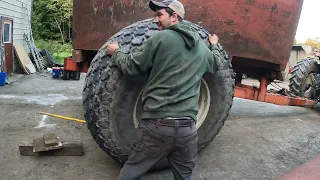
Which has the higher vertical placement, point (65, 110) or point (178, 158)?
point (178, 158)

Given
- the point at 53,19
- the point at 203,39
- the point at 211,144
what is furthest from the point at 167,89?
the point at 53,19

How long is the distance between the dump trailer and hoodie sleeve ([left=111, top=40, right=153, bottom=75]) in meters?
0.20

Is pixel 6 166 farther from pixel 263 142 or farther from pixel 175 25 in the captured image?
pixel 263 142

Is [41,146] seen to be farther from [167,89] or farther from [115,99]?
[167,89]

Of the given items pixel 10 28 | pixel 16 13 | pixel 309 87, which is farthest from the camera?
pixel 16 13

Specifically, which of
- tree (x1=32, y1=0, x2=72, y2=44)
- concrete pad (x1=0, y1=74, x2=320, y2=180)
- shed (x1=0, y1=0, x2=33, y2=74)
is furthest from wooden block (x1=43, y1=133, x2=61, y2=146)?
tree (x1=32, y1=0, x2=72, y2=44)

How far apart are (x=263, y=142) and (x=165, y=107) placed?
2957mm

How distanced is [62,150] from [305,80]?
6.28 meters

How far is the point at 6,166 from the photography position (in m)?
3.71

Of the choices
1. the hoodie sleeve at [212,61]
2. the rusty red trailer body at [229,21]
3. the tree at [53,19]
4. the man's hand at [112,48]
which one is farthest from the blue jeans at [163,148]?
the tree at [53,19]

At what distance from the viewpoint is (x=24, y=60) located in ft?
43.2

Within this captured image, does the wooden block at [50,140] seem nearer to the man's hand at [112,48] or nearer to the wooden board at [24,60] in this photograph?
the man's hand at [112,48]

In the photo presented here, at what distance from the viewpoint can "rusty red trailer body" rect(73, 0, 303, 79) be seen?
4238mm

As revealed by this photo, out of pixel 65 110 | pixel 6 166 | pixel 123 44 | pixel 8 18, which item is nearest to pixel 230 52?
pixel 123 44
